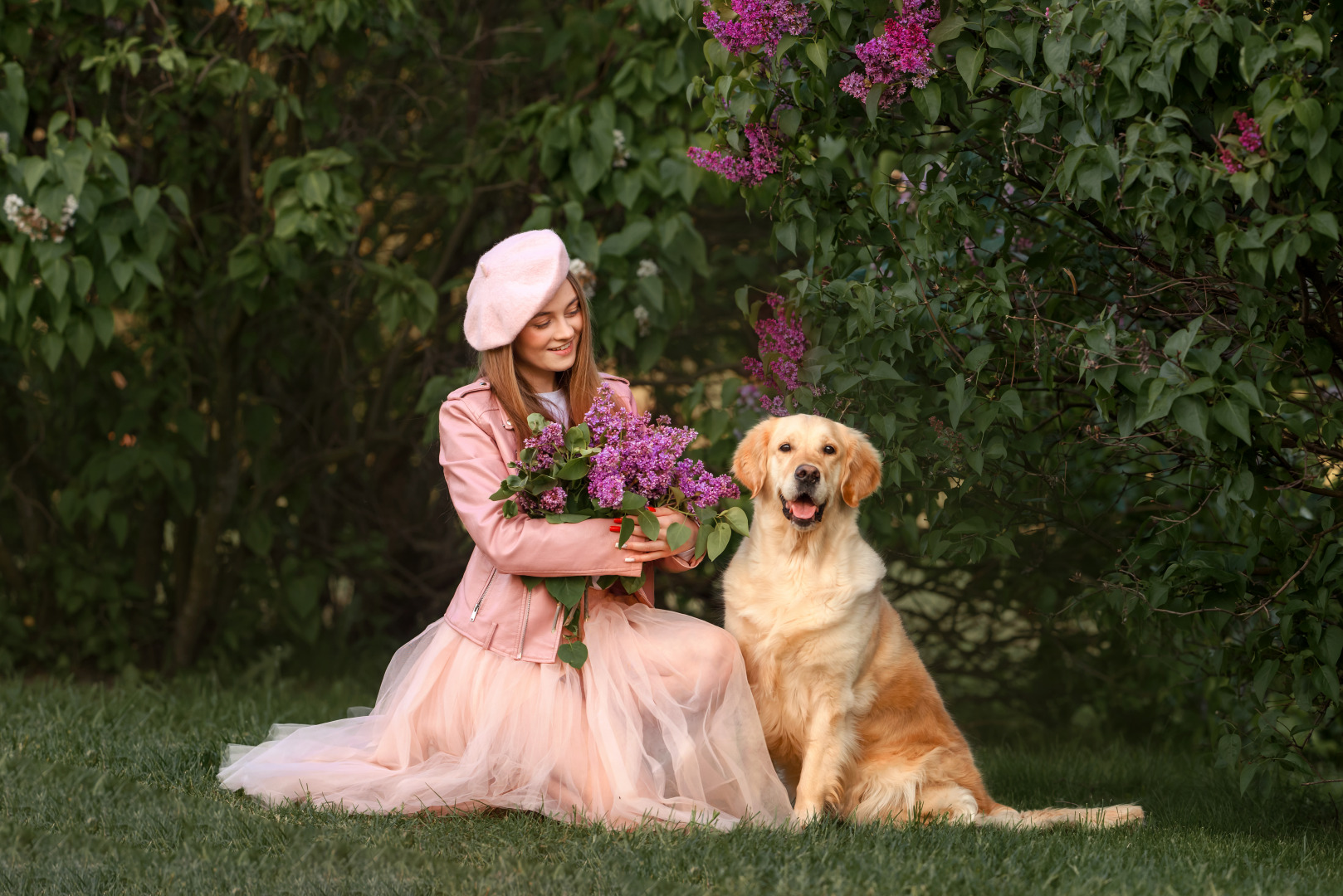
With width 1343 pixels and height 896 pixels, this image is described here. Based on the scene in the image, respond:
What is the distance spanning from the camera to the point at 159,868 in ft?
8.09

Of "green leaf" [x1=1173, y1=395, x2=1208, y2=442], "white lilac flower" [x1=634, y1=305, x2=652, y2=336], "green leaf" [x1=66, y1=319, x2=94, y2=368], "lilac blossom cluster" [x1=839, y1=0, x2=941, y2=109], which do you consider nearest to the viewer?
"green leaf" [x1=1173, y1=395, x2=1208, y2=442]

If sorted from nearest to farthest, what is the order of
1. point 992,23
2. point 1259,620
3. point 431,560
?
point 992,23 → point 1259,620 → point 431,560

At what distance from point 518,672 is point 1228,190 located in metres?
1.93

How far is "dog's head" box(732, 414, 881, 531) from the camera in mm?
2898

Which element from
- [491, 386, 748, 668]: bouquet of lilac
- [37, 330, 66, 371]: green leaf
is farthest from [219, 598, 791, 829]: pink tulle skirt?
[37, 330, 66, 371]: green leaf

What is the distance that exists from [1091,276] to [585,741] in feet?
6.06

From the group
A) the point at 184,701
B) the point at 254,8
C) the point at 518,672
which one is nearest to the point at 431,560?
the point at 184,701

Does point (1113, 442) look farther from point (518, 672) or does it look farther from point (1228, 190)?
point (518, 672)

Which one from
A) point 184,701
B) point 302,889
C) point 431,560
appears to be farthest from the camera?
point 431,560

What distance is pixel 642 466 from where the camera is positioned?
2.73m

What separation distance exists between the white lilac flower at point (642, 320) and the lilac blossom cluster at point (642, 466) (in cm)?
170

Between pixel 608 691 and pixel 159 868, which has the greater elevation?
pixel 608 691

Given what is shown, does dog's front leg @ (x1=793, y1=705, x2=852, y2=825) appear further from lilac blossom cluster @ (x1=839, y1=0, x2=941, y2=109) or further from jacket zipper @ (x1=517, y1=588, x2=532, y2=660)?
lilac blossom cluster @ (x1=839, y1=0, x2=941, y2=109)

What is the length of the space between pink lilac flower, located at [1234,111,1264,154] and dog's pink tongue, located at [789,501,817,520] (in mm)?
1232
